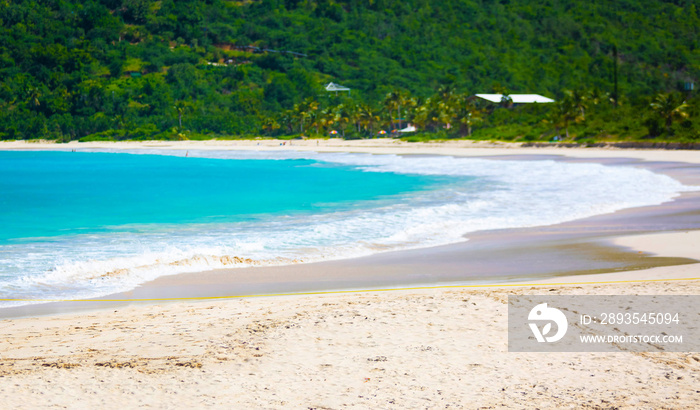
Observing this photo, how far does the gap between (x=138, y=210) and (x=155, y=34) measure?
175 meters

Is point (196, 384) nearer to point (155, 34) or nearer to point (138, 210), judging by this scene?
point (138, 210)

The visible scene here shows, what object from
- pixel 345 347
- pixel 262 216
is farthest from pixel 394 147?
pixel 345 347

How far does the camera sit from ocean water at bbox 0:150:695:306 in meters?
12.9

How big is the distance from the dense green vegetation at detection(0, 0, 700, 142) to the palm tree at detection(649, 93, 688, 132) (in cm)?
785

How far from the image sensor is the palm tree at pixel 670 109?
188 feet

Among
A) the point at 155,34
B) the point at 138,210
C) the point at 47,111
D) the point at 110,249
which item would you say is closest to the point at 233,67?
the point at 47,111

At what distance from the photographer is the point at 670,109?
191 feet

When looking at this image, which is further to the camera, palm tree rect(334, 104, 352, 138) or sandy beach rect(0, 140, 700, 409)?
palm tree rect(334, 104, 352, 138)

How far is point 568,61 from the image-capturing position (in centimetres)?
14700

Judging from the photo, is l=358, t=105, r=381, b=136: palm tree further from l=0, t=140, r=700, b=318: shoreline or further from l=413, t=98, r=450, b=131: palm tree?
l=0, t=140, r=700, b=318: shoreline

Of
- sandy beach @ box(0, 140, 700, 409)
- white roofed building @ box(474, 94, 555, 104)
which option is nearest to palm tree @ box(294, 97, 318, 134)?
white roofed building @ box(474, 94, 555, 104)

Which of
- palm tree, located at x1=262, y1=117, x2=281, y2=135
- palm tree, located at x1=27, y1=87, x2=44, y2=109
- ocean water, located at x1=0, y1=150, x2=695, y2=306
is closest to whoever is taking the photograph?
ocean water, located at x1=0, y1=150, x2=695, y2=306

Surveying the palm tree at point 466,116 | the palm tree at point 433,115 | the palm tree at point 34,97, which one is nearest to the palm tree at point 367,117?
the palm tree at point 433,115

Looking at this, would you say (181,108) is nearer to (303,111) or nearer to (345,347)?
(303,111)
